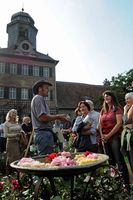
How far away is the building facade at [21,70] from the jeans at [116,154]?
28.4 metres

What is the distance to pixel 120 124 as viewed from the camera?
5398mm

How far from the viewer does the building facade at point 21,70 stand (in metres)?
35.5

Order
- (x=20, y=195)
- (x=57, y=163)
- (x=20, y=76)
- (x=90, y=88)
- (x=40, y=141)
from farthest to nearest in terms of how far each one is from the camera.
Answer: (x=90, y=88) < (x=20, y=76) < (x=40, y=141) < (x=20, y=195) < (x=57, y=163)

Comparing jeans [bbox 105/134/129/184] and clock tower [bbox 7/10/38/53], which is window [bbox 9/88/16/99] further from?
jeans [bbox 105/134/129/184]

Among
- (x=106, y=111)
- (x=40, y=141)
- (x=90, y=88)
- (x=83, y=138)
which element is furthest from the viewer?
(x=90, y=88)

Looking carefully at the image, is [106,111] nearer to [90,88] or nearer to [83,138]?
[83,138]

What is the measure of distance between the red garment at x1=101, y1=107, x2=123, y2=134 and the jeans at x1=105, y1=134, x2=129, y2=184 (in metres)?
0.23

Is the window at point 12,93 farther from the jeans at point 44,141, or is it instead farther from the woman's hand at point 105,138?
the jeans at point 44,141

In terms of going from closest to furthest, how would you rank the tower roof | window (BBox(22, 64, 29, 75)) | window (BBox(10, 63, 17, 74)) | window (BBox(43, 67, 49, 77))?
1. window (BBox(10, 63, 17, 74))
2. window (BBox(22, 64, 29, 75))
3. window (BBox(43, 67, 49, 77))
4. the tower roof

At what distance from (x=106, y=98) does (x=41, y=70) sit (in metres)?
32.7

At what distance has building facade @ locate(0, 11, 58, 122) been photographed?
3547 cm

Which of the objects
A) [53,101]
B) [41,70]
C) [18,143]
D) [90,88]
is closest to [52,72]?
[41,70]

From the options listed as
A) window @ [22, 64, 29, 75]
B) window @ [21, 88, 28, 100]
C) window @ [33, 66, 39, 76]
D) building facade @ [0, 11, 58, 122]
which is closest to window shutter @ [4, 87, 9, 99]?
building facade @ [0, 11, 58, 122]

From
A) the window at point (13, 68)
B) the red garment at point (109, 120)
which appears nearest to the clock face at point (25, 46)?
the window at point (13, 68)
